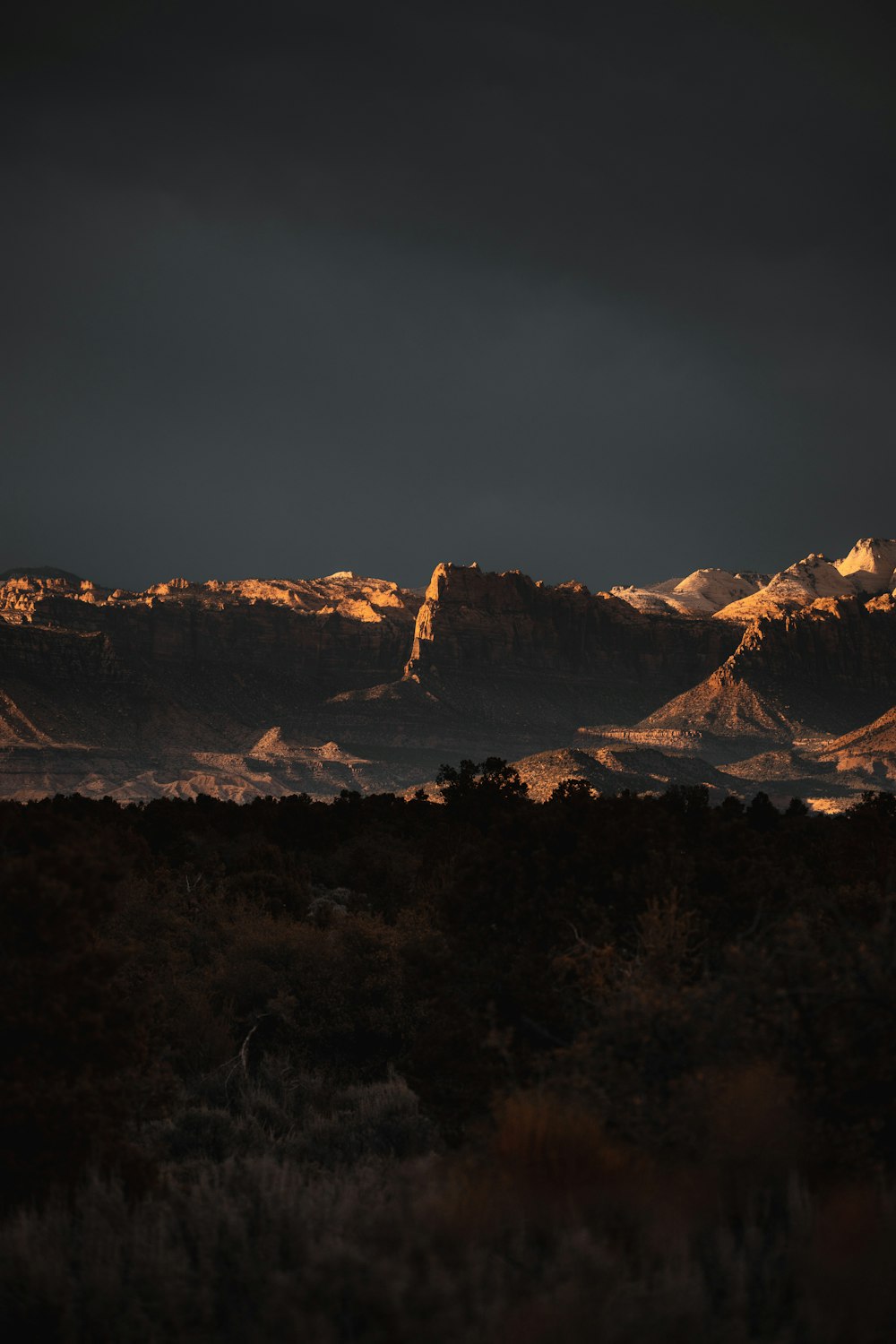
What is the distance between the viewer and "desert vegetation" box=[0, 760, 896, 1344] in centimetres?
642

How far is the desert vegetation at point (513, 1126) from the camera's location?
253 inches

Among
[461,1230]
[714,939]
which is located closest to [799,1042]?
[461,1230]

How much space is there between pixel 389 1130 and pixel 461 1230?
7836 millimetres

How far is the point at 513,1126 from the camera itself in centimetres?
824

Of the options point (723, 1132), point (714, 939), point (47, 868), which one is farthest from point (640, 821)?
point (47, 868)

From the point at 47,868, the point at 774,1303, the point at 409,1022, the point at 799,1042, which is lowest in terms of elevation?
the point at 409,1022

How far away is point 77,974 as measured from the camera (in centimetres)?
1048

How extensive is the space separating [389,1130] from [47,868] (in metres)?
6.40

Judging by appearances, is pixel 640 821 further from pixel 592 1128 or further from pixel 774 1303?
pixel 774 1303

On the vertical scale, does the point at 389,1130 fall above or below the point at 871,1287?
below

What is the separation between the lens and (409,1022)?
2009cm

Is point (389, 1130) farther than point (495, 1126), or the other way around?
point (389, 1130)

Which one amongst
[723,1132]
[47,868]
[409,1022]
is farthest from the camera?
[409,1022]

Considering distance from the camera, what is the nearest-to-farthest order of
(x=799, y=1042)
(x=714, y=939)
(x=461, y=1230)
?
(x=461, y=1230)
(x=799, y=1042)
(x=714, y=939)
